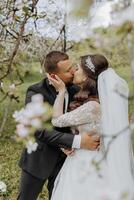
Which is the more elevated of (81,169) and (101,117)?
(101,117)

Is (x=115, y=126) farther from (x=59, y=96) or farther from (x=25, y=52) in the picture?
(x=25, y=52)

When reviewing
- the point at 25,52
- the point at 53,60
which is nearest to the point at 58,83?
the point at 53,60

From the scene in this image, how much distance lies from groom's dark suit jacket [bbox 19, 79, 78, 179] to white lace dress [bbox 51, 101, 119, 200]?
0.37 ft

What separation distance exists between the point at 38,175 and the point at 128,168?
2.51 ft

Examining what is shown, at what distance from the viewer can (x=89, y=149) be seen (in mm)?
4766

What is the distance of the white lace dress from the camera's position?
177 inches

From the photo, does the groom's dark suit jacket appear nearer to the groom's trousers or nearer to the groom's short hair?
the groom's trousers

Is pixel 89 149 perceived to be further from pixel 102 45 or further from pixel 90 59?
pixel 102 45

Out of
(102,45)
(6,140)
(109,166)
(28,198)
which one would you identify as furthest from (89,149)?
(6,140)

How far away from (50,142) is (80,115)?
37 cm

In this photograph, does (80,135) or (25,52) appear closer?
(80,135)

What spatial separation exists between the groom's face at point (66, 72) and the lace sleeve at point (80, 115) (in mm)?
261

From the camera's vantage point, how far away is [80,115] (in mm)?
4488

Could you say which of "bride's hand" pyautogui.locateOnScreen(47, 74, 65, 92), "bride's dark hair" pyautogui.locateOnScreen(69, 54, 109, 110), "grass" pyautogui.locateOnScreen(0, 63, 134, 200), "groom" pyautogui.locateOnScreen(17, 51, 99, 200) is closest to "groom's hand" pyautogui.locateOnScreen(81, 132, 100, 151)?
"groom" pyautogui.locateOnScreen(17, 51, 99, 200)
